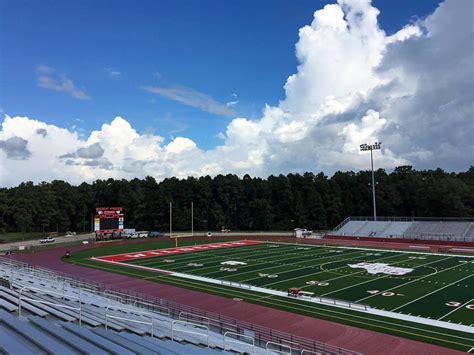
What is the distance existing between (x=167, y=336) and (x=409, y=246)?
4599 centimetres

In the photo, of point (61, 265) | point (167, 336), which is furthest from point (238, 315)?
point (61, 265)

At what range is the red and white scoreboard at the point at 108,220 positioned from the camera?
6087 centimetres

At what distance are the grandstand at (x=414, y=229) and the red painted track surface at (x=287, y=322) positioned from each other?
3995 cm

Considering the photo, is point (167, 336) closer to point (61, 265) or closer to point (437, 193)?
point (61, 265)

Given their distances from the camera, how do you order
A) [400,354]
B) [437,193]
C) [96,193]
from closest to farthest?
1. [400,354]
2. [437,193]
3. [96,193]

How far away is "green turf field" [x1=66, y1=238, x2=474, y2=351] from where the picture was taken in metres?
20.2

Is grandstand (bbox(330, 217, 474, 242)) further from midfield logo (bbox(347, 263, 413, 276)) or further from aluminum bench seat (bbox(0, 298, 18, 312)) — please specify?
aluminum bench seat (bbox(0, 298, 18, 312))

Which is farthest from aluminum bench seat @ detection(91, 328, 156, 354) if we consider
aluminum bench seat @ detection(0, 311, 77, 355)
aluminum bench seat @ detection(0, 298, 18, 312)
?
aluminum bench seat @ detection(0, 298, 18, 312)

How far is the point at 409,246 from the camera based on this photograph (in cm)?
5100

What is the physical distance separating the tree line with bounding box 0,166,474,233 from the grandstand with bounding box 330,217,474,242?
13.0m

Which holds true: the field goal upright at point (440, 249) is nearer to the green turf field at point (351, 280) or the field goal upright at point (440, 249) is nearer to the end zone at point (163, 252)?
the green turf field at point (351, 280)

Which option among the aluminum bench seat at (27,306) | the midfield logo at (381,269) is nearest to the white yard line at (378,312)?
the midfield logo at (381,269)

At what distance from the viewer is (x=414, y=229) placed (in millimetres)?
58281

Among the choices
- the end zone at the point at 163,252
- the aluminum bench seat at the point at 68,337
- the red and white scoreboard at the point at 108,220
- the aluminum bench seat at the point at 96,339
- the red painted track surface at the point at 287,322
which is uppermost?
the red and white scoreboard at the point at 108,220
